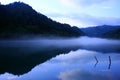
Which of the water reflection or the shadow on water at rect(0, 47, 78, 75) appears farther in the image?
the shadow on water at rect(0, 47, 78, 75)

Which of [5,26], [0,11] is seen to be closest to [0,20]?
[5,26]

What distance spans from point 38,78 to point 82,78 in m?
4.57

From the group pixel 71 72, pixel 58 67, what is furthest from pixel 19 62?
pixel 71 72

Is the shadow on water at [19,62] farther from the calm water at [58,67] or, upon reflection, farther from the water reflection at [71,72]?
the water reflection at [71,72]

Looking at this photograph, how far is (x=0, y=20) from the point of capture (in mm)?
169500

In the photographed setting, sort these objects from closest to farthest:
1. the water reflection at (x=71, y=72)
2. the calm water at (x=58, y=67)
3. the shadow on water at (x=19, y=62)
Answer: the water reflection at (x=71, y=72)
the calm water at (x=58, y=67)
the shadow on water at (x=19, y=62)

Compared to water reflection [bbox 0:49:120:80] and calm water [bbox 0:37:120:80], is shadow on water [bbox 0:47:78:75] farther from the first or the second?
water reflection [bbox 0:49:120:80]

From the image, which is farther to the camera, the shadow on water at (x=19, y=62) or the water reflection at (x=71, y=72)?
the shadow on water at (x=19, y=62)

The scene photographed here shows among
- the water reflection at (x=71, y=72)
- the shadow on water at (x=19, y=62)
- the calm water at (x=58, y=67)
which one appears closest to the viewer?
the water reflection at (x=71, y=72)

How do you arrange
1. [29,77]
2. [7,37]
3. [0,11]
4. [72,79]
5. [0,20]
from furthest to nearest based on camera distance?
[0,11], [0,20], [7,37], [29,77], [72,79]

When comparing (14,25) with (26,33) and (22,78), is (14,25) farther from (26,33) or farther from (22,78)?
(22,78)

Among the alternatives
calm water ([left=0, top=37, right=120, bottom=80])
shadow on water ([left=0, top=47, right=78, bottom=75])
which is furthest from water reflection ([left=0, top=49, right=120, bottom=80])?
shadow on water ([left=0, top=47, right=78, bottom=75])

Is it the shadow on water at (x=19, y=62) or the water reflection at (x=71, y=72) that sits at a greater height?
the water reflection at (x=71, y=72)

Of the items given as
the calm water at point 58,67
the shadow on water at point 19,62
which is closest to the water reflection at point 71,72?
the calm water at point 58,67
